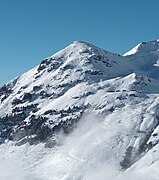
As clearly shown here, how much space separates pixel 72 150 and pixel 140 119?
28951mm

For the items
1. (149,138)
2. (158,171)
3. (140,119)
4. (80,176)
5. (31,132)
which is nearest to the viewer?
(158,171)

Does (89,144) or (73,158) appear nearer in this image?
(73,158)

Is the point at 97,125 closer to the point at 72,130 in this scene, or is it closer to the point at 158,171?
the point at 72,130

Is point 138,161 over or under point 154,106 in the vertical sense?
under

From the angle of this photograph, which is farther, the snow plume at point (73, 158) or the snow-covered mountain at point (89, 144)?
the snow-covered mountain at point (89, 144)

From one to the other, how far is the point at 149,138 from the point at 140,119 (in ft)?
47.7

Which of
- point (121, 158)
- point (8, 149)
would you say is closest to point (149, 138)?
point (121, 158)

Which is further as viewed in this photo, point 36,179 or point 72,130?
point 72,130

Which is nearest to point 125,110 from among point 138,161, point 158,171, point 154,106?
point 154,106

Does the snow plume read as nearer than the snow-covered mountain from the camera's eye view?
Yes

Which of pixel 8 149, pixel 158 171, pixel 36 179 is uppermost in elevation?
pixel 8 149

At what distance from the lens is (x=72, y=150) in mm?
172500

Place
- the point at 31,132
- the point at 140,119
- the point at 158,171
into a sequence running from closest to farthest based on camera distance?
the point at 158,171 → the point at 140,119 → the point at 31,132

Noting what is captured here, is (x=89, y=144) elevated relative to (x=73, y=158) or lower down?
elevated
